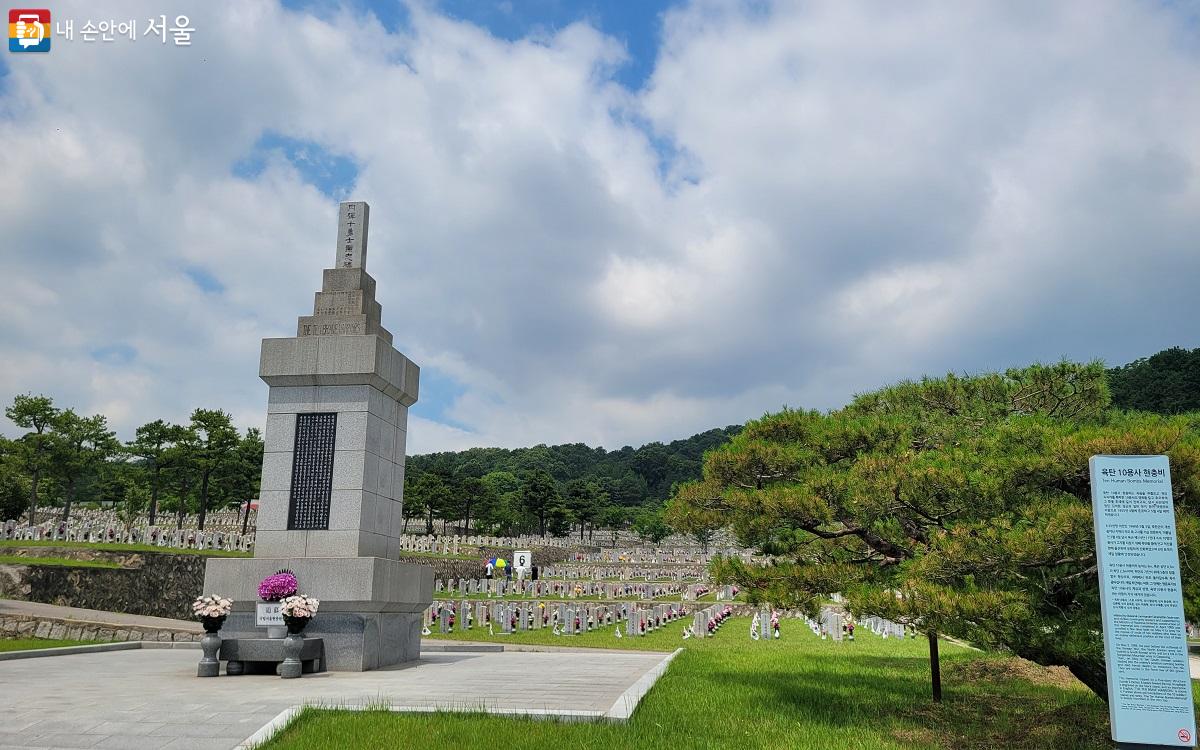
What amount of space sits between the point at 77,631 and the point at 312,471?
10568 mm

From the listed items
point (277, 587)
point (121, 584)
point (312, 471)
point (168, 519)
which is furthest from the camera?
point (168, 519)

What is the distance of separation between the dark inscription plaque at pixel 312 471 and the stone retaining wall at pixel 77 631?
748 centimetres

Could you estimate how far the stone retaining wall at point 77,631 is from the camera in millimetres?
17812

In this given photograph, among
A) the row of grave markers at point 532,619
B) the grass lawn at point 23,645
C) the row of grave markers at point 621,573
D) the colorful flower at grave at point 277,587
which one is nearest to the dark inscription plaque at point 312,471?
the colorful flower at grave at point 277,587

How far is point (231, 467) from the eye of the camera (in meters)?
46.1

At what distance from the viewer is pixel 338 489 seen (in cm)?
1234

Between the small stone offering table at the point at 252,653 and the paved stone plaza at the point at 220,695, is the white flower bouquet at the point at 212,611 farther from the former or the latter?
the paved stone plaza at the point at 220,695

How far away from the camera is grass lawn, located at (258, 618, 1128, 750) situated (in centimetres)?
659

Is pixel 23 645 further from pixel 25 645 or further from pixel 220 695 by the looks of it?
pixel 220 695

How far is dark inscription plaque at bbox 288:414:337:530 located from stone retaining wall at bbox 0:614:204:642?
7476 mm

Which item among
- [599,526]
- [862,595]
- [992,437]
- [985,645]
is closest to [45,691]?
[862,595]

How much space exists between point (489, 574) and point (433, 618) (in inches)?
921

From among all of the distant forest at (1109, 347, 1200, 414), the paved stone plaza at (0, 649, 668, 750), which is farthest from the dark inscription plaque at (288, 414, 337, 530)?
the distant forest at (1109, 347, 1200, 414)

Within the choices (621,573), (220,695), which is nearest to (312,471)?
(220,695)
